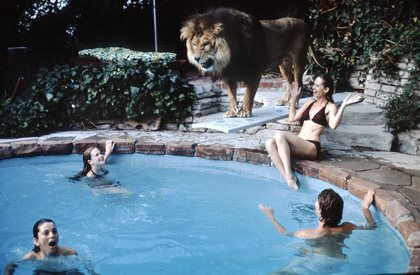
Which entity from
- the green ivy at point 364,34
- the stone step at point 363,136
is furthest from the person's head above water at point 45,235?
the green ivy at point 364,34

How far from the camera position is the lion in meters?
4.89

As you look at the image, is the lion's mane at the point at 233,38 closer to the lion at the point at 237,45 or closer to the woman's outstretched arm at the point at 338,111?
the lion at the point at 237,45

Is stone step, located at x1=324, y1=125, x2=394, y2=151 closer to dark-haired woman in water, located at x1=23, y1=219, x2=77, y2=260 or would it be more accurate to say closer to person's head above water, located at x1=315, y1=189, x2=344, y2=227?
person's head above water, located at x1=315, y1=189, x2=344, y2=227

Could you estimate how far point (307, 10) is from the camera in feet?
24.2

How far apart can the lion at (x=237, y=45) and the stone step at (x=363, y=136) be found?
3.54 ft

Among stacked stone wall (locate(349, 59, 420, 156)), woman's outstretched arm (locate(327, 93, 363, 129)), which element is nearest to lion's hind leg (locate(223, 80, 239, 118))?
woman's outstretched arm (locate(327, 93, 363, 129))

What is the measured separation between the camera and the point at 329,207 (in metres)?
3.26

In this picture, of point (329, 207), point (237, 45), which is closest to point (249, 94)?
point (237, 45)

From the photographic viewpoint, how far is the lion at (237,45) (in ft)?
16.1

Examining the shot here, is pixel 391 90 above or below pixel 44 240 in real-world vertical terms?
above

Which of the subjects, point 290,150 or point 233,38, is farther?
point 233,38

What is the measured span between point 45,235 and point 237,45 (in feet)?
9.63

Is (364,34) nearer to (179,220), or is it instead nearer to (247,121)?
(247,121)

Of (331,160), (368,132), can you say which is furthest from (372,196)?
(368,132)
